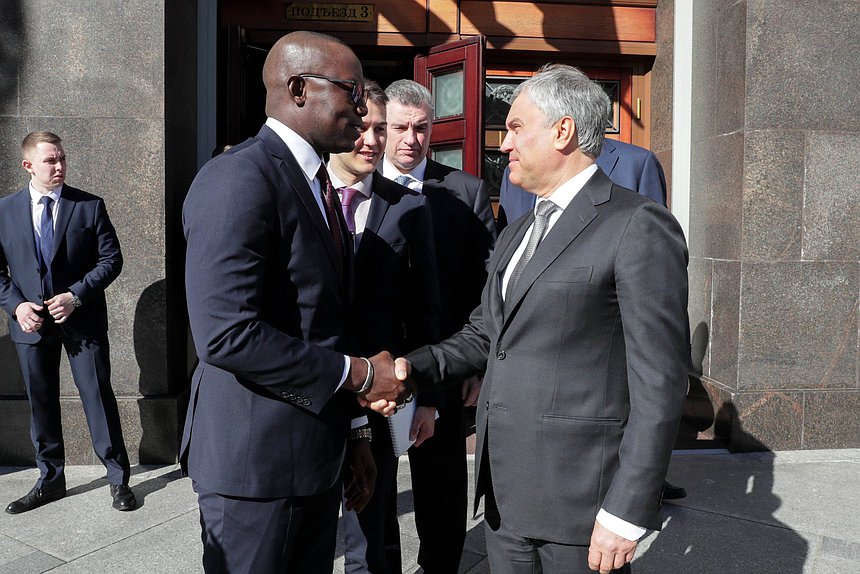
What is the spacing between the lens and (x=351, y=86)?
2.15 metres

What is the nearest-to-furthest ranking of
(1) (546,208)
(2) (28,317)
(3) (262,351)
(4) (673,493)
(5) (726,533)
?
(3) (262,351), (1) (546,208), (5) (726,533), (2) (28,317), (4) (673,493)

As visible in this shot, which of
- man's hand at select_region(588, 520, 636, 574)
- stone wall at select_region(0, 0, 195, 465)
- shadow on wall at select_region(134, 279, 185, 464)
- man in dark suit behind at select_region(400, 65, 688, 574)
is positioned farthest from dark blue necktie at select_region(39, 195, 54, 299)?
man's hand at select_region(588, 520, 636, 574)

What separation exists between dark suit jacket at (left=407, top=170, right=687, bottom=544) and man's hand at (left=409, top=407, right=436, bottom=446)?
853mm

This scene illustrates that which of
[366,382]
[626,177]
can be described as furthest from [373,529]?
[626,177]

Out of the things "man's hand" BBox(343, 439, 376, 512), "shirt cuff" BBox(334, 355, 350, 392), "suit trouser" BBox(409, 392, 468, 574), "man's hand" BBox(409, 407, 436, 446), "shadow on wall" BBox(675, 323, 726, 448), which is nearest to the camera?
"shirt cuff" BBox(334, 355, 350, 392)

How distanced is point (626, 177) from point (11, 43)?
169 inches

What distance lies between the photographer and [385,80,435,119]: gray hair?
349cm

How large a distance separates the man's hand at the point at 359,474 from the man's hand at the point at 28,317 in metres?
3.07

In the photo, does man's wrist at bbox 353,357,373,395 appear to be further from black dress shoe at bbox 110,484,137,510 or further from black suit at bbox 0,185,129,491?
black suit at bbox 0,185,129,491

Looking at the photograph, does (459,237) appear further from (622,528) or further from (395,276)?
(622,528)

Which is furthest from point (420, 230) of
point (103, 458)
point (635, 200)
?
point (103, 458)

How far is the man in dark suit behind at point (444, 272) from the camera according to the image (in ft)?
11.3

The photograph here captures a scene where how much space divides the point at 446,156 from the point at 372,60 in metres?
1.34

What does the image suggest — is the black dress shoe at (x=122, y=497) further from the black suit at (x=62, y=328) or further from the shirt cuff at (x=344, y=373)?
the shirt cuff at (x=344, y=373)
